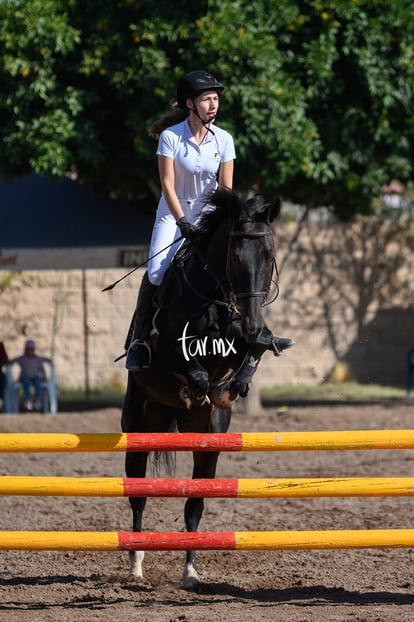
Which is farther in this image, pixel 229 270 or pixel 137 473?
pixel 137 473

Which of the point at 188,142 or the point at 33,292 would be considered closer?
the point at 188,142

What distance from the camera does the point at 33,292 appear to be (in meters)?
18.7

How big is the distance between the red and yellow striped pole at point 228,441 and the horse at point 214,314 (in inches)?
12.8

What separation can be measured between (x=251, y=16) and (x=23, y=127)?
11.8ft

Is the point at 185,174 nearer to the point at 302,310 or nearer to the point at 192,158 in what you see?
the point at 192,158

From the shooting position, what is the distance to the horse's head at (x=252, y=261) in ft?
18.0

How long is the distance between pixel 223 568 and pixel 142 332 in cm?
181

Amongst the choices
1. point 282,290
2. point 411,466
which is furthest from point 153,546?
point 282,290

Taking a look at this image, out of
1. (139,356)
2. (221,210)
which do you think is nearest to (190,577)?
(139,356)

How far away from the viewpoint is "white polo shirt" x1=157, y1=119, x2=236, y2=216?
6199 mm

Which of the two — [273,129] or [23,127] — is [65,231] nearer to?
[23,127]

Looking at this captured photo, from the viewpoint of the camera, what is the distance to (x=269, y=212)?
225 inches

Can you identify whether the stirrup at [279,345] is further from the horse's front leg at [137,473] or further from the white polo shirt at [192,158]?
the horse's front leg at [137,473]

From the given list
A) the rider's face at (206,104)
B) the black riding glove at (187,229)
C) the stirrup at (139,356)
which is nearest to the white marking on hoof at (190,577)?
the stirrup at (139,356)
